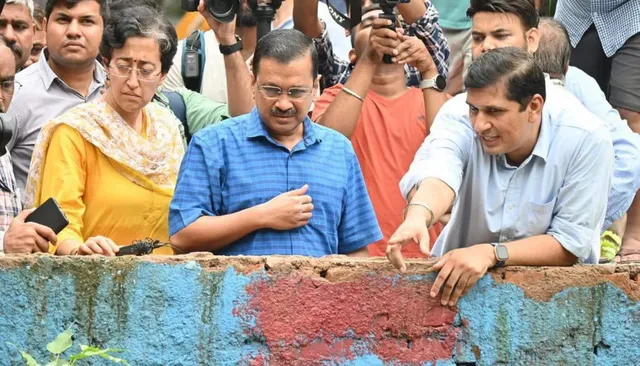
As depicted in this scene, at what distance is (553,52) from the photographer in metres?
6.83

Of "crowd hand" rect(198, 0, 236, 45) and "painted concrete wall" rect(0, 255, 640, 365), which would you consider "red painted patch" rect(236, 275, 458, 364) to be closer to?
"painted concrete wall" rect(0, 255, 640, 365)

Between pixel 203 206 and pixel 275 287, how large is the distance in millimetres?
548

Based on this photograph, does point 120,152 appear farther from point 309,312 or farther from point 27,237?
point 309,312

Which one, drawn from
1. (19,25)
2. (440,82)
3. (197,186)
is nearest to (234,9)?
(440,82)

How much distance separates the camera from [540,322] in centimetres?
539

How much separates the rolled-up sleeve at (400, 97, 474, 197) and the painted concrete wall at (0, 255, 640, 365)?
35 cm

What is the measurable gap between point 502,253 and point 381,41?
5.46ft

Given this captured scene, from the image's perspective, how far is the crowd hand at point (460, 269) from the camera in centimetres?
521

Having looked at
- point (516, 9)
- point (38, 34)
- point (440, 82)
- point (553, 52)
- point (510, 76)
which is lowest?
point (38, 34)

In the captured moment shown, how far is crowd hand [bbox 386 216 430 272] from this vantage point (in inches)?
197

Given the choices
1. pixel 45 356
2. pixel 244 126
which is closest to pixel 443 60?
pixel 244 126

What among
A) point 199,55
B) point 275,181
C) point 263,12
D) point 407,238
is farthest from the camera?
point 199,55

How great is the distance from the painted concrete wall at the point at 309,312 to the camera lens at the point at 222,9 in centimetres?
157

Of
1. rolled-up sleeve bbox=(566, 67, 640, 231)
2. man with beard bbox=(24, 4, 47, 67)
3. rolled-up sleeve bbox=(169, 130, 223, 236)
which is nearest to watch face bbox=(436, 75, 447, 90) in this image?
rolled-up sleeve bbox=(566, 67, 640, 231)
